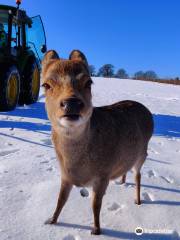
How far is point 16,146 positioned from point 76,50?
118 inches

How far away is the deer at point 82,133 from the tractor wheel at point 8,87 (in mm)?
5455

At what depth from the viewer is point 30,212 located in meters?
4.12

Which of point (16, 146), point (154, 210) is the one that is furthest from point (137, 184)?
point (16, 146)

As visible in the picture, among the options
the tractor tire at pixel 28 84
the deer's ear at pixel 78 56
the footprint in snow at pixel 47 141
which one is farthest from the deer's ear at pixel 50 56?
the tractor tire at pixel 28 84

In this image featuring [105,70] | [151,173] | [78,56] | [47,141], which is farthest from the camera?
[105,70]

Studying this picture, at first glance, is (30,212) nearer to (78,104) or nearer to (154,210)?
(154,210)

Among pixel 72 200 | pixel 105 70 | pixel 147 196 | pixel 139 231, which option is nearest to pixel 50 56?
pixel 72 200

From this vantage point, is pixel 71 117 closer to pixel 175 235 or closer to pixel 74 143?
pixel 74 143

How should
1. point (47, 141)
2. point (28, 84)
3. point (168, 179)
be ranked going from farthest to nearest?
1. point (28, 84)
2. point (47, 141)
3. point (168, 179)

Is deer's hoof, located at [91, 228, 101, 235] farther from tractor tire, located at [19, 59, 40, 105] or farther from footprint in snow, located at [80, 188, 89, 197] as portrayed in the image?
tractor tire, located at [19, 59, 40, 105]

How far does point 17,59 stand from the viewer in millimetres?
10875

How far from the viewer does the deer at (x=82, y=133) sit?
3.23 metres

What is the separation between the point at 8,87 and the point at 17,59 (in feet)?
4.70

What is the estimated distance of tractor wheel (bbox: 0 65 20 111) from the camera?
9.42 meters
